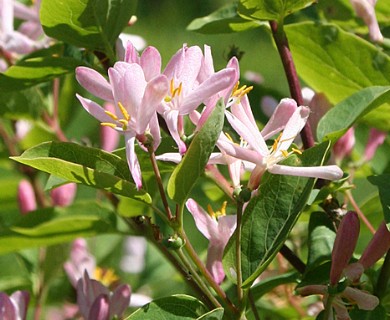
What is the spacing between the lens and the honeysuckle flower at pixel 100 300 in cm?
98

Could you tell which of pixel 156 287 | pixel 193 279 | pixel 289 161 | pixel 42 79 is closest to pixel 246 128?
pixel 289 161

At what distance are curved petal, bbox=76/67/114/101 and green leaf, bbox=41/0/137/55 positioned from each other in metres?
0.16

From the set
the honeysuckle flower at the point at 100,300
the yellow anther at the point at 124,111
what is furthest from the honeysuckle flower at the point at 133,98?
the honeysuckle flower at the point at 100,300

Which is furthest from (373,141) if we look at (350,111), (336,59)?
(350,111)

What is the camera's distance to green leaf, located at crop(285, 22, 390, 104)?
101cm

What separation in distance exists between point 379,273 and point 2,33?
2.04 ft

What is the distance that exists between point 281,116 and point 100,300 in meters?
0.29

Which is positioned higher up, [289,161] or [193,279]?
[289,161]

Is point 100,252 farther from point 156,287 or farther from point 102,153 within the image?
point 102,153

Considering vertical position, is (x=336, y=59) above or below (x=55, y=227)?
above

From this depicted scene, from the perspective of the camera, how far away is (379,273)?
36.6 inches

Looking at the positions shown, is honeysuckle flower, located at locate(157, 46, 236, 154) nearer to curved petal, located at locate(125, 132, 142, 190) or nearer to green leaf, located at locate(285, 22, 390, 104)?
curved petal, located at locate(125, 132, 142, 190)

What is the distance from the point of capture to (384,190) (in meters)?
0.89

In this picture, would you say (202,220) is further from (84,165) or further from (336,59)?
(336,59)
